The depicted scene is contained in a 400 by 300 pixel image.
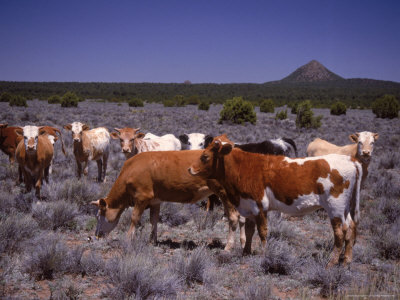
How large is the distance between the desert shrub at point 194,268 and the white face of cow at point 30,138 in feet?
16.7

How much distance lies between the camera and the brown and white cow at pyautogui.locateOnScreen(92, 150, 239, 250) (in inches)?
214

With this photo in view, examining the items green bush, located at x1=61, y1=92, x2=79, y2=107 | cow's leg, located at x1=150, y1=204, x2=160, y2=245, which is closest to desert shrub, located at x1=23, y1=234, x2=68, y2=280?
cow's leg, located at x1=150, y1=204, x2=160, y2=245

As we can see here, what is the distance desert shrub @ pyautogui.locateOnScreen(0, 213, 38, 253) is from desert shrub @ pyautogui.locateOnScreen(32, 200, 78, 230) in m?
0.36

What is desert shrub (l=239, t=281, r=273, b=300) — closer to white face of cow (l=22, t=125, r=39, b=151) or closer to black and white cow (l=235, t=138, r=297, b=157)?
black and white cow (l=235, t=138, r=297, b=157)

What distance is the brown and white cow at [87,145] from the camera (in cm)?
983

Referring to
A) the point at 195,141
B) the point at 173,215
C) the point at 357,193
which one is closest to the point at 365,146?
the point at 357,193

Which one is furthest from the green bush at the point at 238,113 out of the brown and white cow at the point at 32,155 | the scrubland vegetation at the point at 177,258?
the brown and white cow at the point at 32,155

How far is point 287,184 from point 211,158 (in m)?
1.36

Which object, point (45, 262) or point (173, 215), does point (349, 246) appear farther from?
point (45, 262)

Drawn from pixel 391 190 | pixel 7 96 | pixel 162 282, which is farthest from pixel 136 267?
pixel 7 96

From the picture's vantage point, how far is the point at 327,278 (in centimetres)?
422

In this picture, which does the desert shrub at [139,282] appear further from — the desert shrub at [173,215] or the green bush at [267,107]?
the green bush at [267,107]

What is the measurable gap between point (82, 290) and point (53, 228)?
8.93 ft

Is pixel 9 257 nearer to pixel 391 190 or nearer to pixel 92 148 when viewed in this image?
pixel 92 148
